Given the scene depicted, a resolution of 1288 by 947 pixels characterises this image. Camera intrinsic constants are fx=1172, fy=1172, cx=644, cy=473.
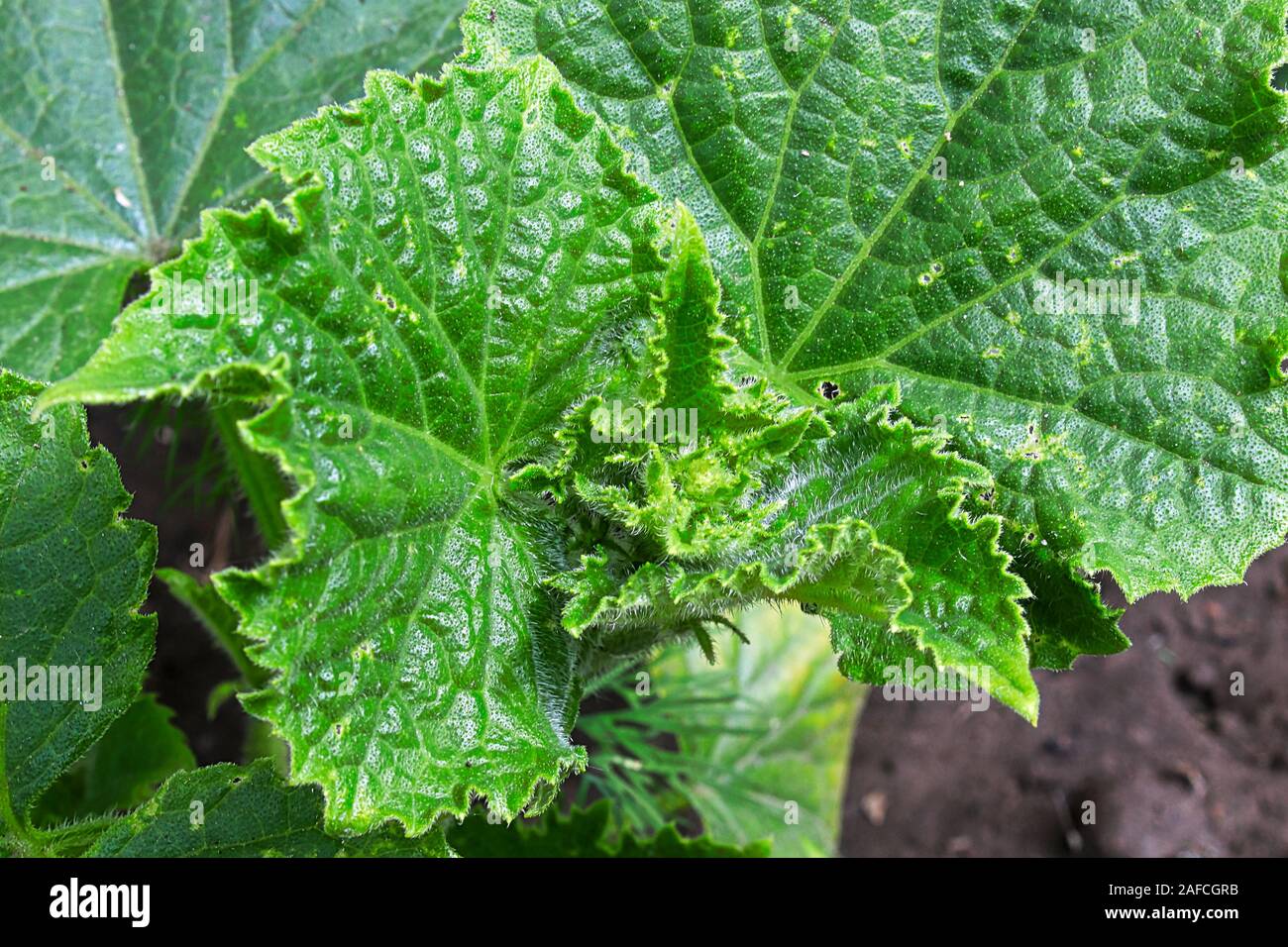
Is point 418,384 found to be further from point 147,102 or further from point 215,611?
point 147,102

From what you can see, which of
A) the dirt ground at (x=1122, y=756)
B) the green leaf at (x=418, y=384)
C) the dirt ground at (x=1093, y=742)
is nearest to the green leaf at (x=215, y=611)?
the green leaf at (x=418, y=384)

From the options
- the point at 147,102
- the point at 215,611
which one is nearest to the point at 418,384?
the point at 215,611

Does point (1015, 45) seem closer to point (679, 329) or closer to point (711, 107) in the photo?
point (711, 107)

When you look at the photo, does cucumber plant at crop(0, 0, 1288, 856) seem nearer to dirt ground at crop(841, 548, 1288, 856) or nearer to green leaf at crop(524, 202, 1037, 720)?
green leaf at crop(524, 202, 1037, 720)

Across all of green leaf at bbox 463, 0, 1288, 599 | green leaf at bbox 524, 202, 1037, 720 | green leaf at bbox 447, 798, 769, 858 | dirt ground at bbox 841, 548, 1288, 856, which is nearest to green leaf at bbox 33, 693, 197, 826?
green leaf at bbox 447, 798, 769, 858

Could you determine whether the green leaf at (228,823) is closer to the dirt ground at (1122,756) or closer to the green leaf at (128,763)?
the green leaf at (128,763)
